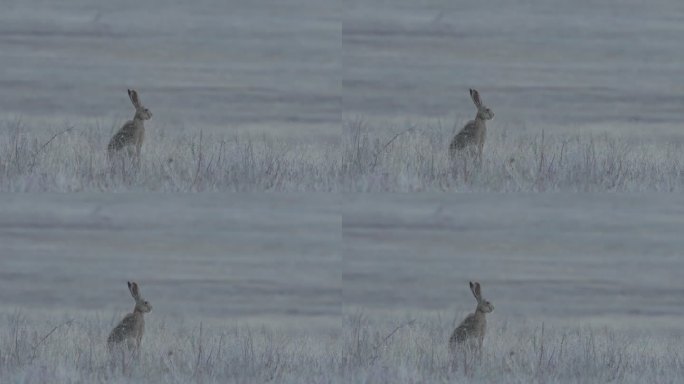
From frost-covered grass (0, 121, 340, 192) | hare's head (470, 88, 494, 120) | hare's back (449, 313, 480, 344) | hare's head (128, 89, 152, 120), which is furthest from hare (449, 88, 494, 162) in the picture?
hare's head (128, 89, 152, 120)

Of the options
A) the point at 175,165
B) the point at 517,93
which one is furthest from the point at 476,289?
the point at 175,165

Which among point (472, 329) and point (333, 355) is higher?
point (472, 329)

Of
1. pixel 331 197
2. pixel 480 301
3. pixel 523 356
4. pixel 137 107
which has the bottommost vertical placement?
pixel 523 356

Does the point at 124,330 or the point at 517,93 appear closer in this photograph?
the point at 124,330

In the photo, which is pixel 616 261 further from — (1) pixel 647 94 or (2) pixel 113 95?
(2) pixel 113 95

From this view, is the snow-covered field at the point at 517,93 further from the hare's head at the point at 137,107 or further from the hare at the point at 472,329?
the hare's head at the point at 137,107

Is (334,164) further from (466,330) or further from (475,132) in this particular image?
(466,330)

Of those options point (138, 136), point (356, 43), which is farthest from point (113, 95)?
point (356, 43)

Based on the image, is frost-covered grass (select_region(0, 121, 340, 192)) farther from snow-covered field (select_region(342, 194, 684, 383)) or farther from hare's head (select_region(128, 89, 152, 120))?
snow-covered field (select_region(342, 194, 684, 383))
